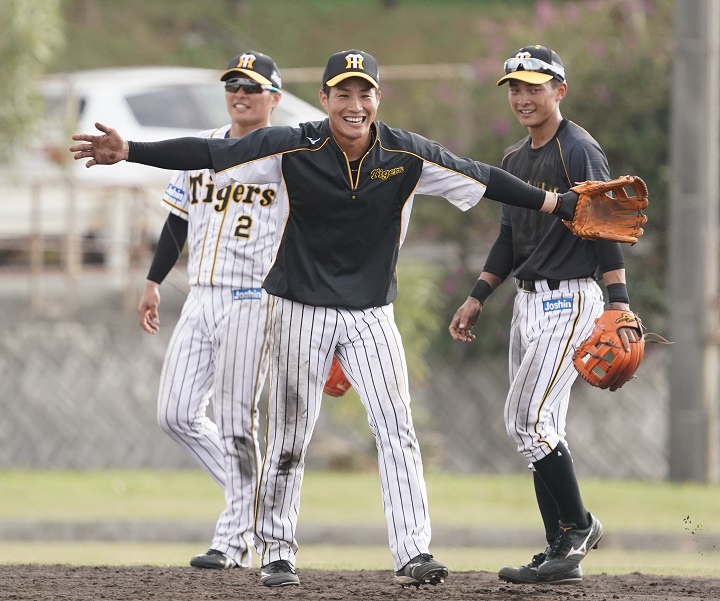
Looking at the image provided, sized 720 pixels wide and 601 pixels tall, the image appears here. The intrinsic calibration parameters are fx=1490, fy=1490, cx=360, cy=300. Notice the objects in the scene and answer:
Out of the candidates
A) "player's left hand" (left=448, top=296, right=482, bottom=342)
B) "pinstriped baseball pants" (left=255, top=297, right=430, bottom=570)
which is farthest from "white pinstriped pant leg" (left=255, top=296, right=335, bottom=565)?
"player's left hand" (left=448, top=296, right=482, bottom=342)

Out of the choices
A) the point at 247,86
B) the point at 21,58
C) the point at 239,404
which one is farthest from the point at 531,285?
the point at 21,58

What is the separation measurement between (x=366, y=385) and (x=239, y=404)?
1.36m

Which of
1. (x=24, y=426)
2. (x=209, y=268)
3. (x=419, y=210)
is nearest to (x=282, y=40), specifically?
(x=419, y=210)

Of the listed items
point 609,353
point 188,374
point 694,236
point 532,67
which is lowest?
point 609,353

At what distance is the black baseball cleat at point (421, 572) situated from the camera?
619 centimetres

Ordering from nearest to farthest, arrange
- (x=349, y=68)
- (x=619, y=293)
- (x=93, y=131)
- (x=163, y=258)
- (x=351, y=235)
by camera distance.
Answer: (x=349, y=68), (x=351, y=235), (x=619, y=293), (x=163, y=258), (x=93, y=131)

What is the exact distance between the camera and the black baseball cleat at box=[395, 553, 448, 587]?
6.19m

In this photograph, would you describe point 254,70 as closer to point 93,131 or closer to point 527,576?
point 527,576

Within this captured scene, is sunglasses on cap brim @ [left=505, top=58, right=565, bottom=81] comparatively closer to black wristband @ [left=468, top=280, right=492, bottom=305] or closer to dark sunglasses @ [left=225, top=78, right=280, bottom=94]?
black wristband @ [left=468, top=280, right=492, bottom=305]

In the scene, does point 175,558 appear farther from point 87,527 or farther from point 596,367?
point 596,367

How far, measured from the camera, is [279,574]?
21.7 ft

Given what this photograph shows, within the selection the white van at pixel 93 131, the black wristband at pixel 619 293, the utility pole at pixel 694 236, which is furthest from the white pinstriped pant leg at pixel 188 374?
the white van at pixel 93 131

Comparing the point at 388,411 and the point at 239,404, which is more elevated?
the point at 239,404

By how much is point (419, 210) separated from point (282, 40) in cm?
2083
